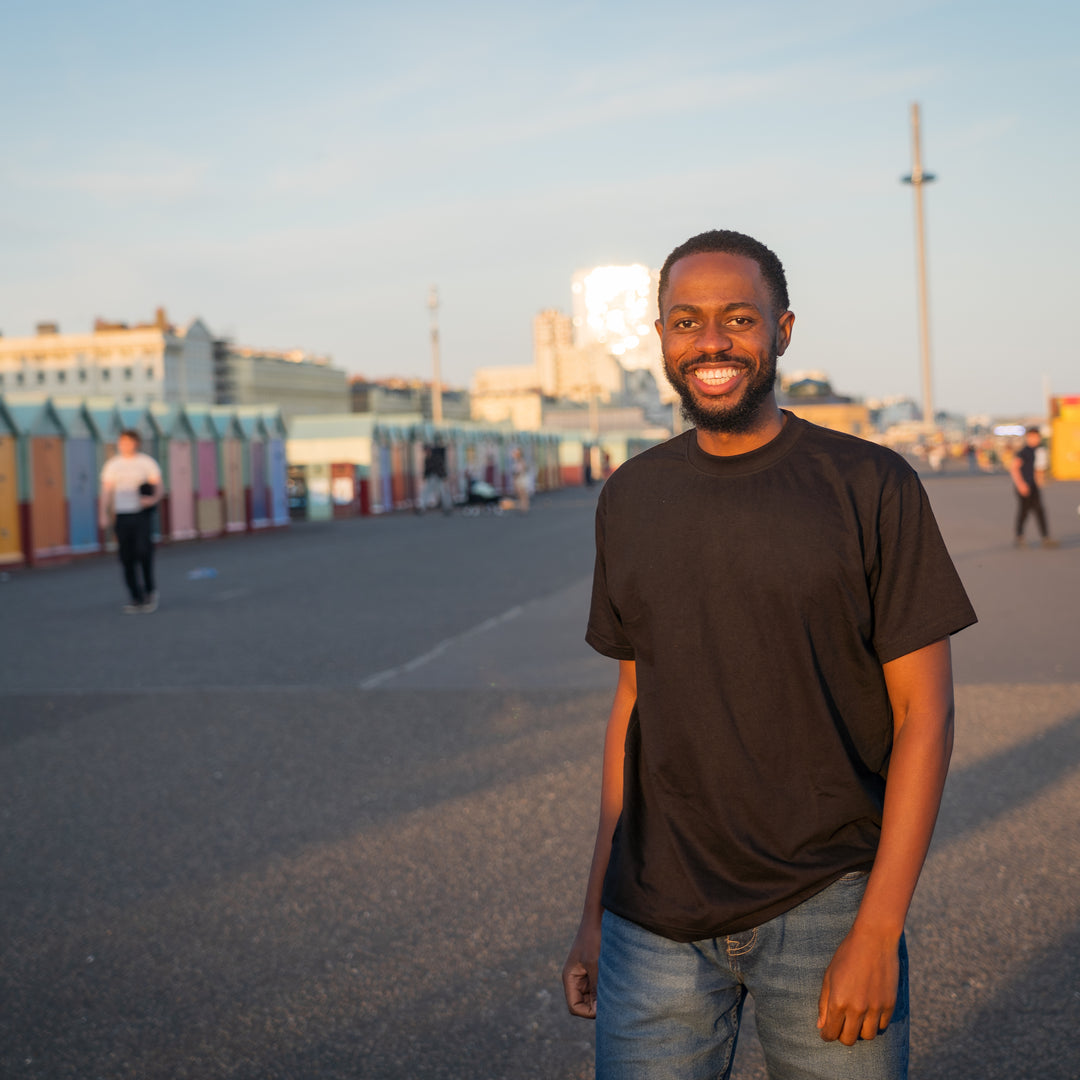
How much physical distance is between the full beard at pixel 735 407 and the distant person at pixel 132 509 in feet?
39.1

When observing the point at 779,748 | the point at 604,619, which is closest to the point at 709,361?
Answer: the point at 604,619

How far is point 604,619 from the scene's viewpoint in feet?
7.38

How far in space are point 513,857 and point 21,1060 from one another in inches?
78.8

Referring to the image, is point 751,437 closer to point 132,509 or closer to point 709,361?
point 709,361

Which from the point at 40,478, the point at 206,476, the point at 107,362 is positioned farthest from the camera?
the point at 107,362

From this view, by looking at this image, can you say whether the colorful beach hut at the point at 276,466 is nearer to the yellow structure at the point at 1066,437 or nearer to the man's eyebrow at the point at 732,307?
the yellow structure at the point at 1066,437

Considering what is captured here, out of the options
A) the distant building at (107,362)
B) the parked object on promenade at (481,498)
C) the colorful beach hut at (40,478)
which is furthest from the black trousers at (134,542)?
the distant building at (107,362)

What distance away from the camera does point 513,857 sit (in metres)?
5.00

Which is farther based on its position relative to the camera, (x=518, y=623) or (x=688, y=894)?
(x=518, y=623)

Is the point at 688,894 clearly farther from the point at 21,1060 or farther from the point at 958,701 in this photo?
the point at 958,701

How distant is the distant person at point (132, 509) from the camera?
13.4 metres

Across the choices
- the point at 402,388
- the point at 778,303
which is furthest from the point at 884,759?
the point at 402,388

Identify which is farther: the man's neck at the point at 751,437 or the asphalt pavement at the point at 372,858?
the asphalt pavement at the point at 372,858

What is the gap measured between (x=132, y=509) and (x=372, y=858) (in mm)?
9285
